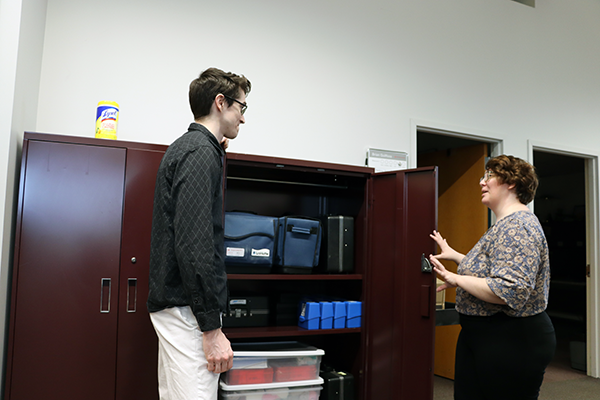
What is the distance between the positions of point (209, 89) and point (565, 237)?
6.46m

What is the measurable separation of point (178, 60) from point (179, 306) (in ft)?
5.82

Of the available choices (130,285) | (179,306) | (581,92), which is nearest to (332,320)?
(130,285)

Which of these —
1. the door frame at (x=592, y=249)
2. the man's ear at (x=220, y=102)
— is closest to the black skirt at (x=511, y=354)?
the man's ear at (x=220, y=102)

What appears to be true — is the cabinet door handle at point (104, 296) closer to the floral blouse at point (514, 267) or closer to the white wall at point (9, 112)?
the white wall at point (9, 112)

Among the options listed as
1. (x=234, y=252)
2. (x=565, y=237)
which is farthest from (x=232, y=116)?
(x=565, y=237)

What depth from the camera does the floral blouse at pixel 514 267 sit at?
5.72ft

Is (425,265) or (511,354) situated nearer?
(511,354)

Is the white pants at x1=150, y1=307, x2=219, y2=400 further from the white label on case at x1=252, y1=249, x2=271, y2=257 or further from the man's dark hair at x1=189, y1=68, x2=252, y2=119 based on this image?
the white label on case at x1=252, y1=249, x2=271, y2=257

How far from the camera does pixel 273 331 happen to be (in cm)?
254

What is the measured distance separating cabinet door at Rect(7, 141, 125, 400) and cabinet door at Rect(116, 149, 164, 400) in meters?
0.04

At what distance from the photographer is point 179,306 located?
4.84 feet

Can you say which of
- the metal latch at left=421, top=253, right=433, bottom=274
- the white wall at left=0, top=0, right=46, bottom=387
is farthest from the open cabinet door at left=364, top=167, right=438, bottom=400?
the white wall at left=0, top=0, right=46, bottom=387

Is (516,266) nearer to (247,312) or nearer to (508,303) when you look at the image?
(508,303)

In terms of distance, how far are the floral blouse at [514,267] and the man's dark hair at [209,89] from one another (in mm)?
1212
